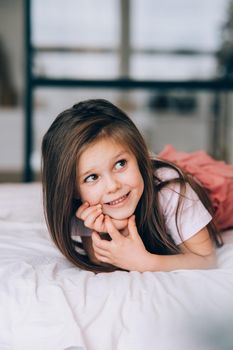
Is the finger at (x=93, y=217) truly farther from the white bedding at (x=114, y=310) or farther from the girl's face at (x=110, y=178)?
the white bedding at (x=114, y=310)

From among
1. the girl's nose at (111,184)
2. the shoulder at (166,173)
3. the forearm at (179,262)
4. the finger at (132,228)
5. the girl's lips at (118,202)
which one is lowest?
the forearm at (179,262)

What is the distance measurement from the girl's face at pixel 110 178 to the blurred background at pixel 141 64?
245 centimetres

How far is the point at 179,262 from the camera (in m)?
1.28

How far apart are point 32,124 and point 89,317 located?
115 inches

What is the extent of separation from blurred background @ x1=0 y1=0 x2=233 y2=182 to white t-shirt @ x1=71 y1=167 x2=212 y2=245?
92.0 inches

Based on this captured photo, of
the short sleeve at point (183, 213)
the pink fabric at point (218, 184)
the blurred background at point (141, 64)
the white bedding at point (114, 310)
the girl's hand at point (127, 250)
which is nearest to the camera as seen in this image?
the white bedding at point (114, 310)

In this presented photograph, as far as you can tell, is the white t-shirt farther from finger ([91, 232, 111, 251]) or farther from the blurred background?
the blurred background

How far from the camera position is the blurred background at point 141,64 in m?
3.68

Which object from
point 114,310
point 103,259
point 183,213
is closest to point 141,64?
point 183,213

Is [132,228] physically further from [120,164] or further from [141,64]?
[141,64]

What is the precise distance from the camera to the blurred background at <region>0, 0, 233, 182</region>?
3.68 m

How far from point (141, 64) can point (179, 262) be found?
8.70 ft

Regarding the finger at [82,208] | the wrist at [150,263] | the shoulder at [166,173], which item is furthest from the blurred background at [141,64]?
the wrist at [150,263]

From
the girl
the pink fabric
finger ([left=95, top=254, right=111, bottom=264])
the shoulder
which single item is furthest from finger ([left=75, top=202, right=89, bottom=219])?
the pink fabric
